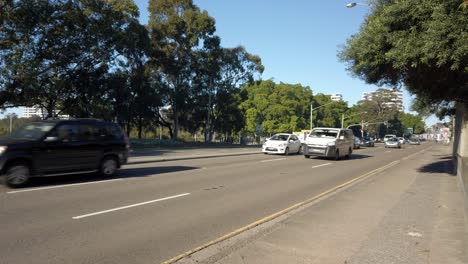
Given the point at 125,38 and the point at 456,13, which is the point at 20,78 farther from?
the point at 456,13

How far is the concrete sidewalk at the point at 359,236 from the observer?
5539mm

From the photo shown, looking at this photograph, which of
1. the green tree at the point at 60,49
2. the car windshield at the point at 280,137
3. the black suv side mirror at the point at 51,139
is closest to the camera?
the black suv side mirror at the point at 51,139

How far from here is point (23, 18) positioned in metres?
29.8

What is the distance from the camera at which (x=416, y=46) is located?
1121 centimetres

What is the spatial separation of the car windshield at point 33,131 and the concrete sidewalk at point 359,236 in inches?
286

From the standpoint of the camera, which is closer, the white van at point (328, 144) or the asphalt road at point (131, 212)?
the asphalt road at point (131, 212)

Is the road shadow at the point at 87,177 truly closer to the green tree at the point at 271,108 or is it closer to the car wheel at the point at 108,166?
the car wheel at the point at 108,166

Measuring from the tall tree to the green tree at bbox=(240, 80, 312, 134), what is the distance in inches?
962

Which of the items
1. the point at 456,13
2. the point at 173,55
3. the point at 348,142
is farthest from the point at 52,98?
the point at 456,13

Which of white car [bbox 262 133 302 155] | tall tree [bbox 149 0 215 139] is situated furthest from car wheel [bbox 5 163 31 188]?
tall tree [bbox 149 0 215 139]

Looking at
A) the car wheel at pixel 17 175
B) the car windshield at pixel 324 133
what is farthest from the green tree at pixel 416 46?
the car wheel at pixel 17 175

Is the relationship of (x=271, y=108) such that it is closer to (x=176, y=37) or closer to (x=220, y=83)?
(x=220, y=83)

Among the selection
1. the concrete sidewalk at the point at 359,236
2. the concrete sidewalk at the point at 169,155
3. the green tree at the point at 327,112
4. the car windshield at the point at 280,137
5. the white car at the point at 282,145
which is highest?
the green tree at the point at 327,112

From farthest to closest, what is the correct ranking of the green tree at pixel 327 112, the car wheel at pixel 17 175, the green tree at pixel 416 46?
1. the green tree at pixel 327 112
2. the car wheel at pixel 17 175
3. the green tree at pixel 416 46
